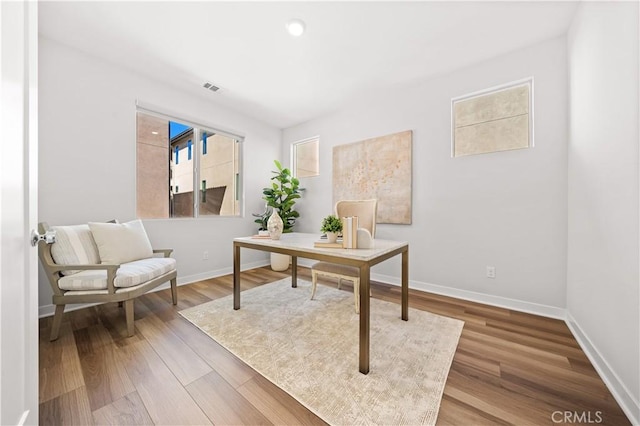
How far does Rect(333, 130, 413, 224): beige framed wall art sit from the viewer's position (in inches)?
120

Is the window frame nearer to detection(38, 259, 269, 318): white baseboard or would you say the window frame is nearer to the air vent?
the air vent

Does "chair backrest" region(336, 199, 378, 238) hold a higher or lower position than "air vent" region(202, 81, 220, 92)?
lower

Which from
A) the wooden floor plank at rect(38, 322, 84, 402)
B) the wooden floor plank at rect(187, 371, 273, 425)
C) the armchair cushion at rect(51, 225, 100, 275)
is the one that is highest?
the armchair cushion at rect(51, 225, 100, 275)

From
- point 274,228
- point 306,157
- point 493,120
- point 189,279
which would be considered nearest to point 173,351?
point 274,228

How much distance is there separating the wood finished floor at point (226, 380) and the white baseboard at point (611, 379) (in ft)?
0.10

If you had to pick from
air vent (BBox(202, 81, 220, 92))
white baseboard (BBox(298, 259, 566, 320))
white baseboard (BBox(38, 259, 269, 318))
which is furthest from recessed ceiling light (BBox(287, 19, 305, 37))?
white baseboard (BBox(38, 259, 269, 318))

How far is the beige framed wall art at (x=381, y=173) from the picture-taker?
3.05 metres

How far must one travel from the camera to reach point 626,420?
1.12 metres

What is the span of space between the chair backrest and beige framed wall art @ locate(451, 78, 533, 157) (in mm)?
1187

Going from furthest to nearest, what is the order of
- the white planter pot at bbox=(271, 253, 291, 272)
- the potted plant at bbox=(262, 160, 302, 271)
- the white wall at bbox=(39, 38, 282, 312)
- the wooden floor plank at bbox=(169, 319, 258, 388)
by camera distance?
the potted plant at bbox=(262, 160, 302, 271) < the white planter pot at bbox=(271, 253, 291, 272) < the white wall at bbox=(39, 38, 282, 312) < the wooden floor plank at bbox=(169, 319, 258, 388)

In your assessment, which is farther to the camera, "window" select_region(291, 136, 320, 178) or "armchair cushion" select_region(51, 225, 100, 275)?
"window" select_region(291, 136, 320, 178)

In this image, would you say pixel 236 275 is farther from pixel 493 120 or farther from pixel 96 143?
pixel 493 120

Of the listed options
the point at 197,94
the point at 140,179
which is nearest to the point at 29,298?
the point at 140,179

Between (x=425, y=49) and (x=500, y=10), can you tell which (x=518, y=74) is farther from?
(x=425, y=49)
